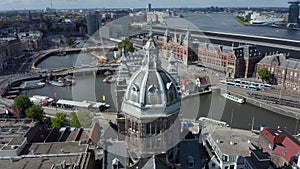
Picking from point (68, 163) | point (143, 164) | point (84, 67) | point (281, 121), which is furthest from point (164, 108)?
point (84, 67)

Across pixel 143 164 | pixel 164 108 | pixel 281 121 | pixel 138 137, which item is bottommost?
pixel 281 121

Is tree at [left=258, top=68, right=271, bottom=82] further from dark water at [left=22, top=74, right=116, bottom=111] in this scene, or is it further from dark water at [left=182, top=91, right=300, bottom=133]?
dark water at [left=22, top=74, right=116, bottom=111]

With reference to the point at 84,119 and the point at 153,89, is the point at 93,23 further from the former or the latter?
the point at 153,89

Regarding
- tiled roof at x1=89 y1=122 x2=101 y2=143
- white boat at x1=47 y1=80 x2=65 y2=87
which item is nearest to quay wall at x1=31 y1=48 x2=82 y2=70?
white boat at x1=47 y1=80 x2=65 y2=87

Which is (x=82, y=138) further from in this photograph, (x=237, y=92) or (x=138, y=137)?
(x=237, y=92)

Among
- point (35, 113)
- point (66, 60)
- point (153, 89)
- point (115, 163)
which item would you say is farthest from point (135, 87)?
point (66, 60)

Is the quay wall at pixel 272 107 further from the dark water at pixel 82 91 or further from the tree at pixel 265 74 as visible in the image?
the dark water at pixel 82 91
